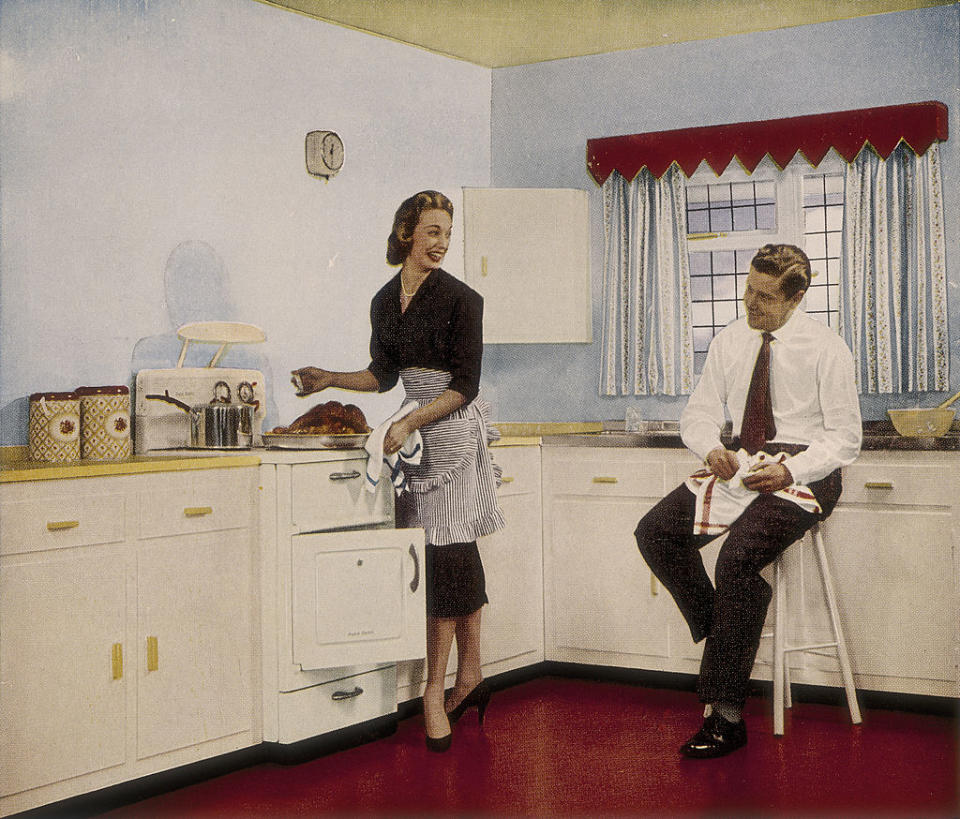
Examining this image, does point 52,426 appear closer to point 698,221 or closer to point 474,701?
point 474,701

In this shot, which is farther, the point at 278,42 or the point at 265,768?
the point at 278,42

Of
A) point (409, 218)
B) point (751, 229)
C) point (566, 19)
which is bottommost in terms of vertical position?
point (409, 218)

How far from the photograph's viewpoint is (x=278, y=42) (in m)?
4.32

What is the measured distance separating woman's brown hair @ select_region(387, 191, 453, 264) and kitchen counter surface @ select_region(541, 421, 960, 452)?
1101mm

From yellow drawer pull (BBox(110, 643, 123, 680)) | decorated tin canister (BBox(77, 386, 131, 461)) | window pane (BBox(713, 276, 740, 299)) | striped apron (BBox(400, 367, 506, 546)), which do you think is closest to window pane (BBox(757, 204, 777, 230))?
window pane (BBox(713, 276, 740, 299))

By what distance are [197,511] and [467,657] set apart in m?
1.09

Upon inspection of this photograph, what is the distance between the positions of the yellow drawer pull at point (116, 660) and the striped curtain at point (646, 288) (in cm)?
272

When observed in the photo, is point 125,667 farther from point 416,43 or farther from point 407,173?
point 416,43

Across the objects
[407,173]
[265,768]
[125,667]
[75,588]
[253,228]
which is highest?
[407,173]

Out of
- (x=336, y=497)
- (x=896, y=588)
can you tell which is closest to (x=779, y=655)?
(x=896, y=588)

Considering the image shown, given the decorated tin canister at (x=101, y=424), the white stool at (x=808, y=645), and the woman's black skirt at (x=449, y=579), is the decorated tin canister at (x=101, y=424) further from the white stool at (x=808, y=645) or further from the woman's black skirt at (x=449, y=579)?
the white stool at (x=808, y=645)

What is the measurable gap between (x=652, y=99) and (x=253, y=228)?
77.4 inches

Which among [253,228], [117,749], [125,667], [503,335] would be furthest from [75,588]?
[503,335]

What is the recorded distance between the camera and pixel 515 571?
14.3 feet
